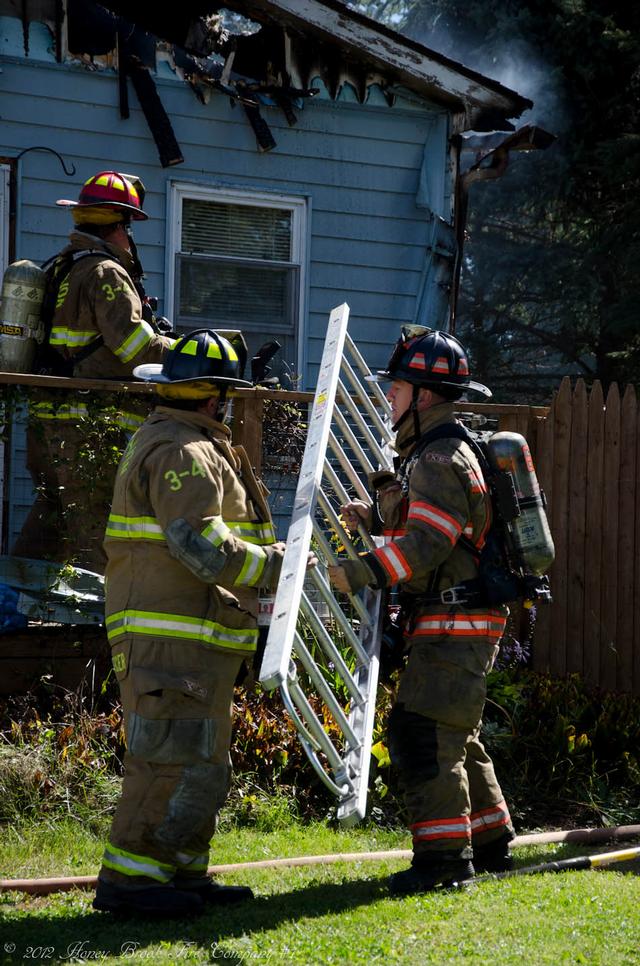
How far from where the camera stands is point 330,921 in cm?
391

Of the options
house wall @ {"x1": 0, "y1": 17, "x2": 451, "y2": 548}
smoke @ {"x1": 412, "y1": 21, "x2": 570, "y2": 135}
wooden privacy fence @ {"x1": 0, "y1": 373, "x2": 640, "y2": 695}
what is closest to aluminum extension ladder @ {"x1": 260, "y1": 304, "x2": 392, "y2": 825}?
wooden privacy fence @ {"x1": 0, "y1": 373, "x2": 640, "y2": 695}

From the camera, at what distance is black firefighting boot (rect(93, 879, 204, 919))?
151 inches

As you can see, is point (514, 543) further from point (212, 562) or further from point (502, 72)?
point (502, 72)

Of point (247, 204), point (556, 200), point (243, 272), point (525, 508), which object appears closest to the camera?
point (525, 508)

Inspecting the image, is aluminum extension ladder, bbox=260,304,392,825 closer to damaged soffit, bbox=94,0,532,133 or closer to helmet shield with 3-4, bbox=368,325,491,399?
helmet shield with 3-4, bbox=368,325,491,399

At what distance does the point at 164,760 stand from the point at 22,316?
118 inches

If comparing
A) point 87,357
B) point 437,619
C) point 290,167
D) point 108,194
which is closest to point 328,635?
point 437,619

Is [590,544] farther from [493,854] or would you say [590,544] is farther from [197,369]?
[197,369]

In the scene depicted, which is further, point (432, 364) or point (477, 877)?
point (432, 364)

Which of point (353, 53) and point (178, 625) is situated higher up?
point (353, 53)

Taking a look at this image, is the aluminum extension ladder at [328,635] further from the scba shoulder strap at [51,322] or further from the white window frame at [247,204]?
the white window frame at [247,204]

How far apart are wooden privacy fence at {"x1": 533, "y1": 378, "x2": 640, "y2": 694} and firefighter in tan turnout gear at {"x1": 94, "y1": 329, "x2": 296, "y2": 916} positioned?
3.02m

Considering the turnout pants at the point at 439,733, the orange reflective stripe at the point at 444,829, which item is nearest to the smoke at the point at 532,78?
the turnout pants at the point at 439,733

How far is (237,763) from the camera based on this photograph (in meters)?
5.41
